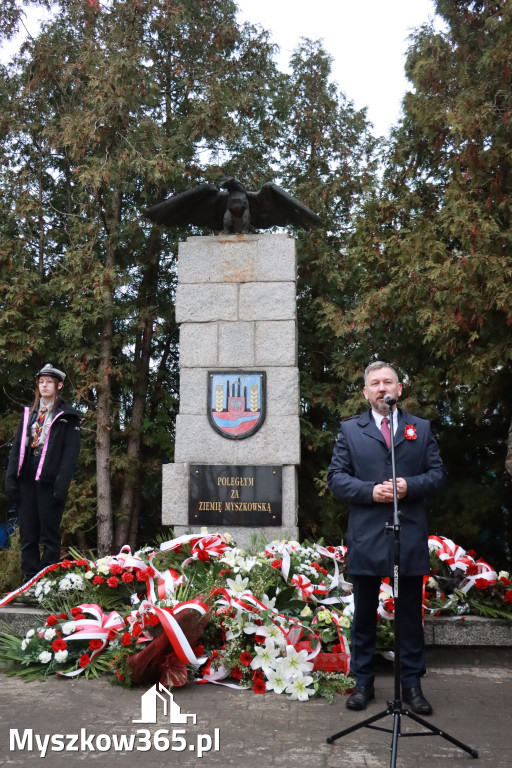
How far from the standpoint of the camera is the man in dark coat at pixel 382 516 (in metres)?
3.16

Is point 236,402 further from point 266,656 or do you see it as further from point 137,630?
point 266,656

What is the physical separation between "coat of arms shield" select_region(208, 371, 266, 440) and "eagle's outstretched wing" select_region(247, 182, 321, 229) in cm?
133

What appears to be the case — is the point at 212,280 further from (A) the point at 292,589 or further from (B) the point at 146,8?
(B) the point at 146,8

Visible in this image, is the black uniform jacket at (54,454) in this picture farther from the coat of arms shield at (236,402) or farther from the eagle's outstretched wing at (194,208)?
the eagle's outstretched wing at (194,208)

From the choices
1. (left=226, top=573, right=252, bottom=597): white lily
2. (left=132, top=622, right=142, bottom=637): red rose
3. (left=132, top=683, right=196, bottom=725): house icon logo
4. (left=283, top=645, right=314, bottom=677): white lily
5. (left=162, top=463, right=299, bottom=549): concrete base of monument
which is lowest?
(left=132, top=683, right=196, bottom=725): house icon logo

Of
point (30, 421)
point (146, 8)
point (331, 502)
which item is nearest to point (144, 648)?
→ point (30, 421)

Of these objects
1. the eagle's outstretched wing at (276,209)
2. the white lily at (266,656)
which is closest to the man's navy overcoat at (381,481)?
the white lily at (266,656)

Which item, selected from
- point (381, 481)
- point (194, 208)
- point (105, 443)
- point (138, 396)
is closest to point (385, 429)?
point (381, 481)

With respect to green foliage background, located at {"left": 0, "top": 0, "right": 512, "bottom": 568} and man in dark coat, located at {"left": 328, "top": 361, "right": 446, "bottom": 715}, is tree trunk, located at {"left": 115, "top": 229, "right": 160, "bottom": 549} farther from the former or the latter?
man in dark coat, located at {"left": 328, "top": 361, "right": 446, "bottom": 715}

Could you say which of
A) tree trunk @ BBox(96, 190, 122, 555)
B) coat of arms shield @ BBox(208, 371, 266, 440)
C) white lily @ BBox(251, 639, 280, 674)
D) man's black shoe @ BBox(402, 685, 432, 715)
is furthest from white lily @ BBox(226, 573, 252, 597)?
tree trunk @ BBox(96, 190, 122, 555)

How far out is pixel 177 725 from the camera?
9.55 ft

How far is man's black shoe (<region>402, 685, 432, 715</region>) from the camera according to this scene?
3.06 m

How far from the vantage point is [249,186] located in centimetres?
955

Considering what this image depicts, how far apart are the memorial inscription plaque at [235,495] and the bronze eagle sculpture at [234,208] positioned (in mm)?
1896
